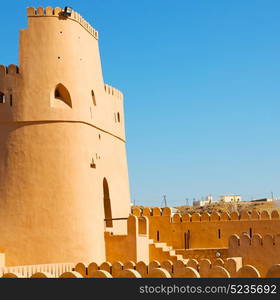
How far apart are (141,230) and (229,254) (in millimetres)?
2680

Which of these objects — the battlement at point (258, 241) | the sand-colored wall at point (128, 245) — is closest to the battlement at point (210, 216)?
the battlement at point (258, 241)

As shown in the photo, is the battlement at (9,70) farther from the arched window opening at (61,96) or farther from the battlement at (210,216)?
the battlement at (210,216)

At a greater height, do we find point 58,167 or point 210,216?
point 58,167

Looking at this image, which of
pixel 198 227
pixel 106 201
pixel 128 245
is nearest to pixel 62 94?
pixel 106 201

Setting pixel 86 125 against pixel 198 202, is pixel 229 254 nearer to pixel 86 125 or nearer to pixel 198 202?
pixel 86 125

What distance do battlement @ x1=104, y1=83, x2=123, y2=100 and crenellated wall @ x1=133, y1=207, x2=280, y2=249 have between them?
3942 millimetres

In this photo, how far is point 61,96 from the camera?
Answer: 22656 mm

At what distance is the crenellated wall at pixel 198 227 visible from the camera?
26.3m

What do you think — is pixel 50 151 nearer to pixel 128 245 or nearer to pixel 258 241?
pixel 128 245

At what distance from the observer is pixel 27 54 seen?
2241 centimetres

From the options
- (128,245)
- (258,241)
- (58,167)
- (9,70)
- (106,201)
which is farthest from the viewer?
(106,201)

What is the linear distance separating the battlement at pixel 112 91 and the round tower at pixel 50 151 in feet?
8.35

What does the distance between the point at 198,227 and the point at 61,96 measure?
713 cm

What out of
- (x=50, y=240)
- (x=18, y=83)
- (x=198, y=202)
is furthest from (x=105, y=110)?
(x=198, y=202)
